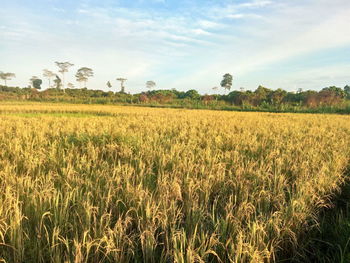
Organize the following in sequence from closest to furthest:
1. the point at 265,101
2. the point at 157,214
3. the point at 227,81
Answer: the point at 157,214
the point at 265,101
the point at 227,81

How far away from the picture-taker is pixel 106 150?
358 centimetres

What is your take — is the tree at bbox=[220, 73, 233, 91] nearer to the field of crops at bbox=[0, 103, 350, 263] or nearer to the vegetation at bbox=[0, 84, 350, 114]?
the vegetation at bbox=[0, 84, 350, 114]

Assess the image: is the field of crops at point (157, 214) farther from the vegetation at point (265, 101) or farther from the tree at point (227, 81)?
the tree at point (227, 81)

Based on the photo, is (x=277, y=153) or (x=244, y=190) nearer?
(x=244, y=190)

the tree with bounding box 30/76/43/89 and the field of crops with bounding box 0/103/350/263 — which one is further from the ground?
the tree with bounding box 30/76/43/89

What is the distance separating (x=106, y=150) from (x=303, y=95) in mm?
35925

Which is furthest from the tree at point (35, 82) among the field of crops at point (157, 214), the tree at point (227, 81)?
the field of crops at point (157, 214)

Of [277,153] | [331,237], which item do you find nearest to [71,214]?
[331,237]

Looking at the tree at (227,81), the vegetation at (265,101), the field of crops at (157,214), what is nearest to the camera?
the field of crops at (157,214)

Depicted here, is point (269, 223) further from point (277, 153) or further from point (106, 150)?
point (106, 150)

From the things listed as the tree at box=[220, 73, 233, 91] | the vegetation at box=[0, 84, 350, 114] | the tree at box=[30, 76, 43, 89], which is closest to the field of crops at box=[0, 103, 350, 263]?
the vegetation at box=[0, 84, 350, 114]

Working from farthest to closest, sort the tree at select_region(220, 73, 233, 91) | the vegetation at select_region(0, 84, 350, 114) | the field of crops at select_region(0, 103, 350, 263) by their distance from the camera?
1. the tree at select_region(220, 73, 233, 91)
2. the vegetation at select_region(0, 84, 350, 114)
3. the field of crops at select_region(0, 103, 350, 263)

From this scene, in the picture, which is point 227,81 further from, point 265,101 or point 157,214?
point 157,214

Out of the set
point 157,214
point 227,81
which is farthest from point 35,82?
point 157,214
